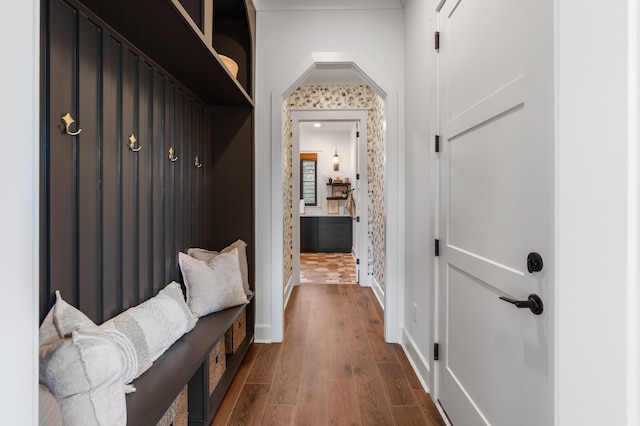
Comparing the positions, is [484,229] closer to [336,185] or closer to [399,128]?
[399,128]

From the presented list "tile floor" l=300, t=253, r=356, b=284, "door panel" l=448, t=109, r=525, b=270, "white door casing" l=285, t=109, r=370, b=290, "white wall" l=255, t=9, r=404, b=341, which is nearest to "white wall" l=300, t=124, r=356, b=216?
"tile floor" l=300, t=253, r=356, b=284

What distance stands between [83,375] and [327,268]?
4897mm

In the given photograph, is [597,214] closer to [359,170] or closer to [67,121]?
[67,121]

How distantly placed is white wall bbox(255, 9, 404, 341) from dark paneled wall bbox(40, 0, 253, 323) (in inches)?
23.3

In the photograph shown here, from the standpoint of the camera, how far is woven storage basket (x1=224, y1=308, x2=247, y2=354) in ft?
7.54

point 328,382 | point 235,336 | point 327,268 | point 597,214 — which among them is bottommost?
point 328,382

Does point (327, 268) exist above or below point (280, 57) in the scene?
below

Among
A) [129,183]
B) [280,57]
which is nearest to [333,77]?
[280,57]

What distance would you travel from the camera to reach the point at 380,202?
3.94 meters

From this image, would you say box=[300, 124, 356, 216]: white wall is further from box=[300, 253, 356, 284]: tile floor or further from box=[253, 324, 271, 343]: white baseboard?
box=[253, 324, 271, 343]: white baseboard

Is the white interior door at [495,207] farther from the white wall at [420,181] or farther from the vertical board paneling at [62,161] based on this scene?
the vertical board paneling at [62,161]

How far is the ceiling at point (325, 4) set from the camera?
2686 millimetres

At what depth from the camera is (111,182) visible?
4.63ft

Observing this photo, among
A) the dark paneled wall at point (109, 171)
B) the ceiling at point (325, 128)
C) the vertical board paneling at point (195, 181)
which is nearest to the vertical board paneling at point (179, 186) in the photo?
the dark paneled wall at point (109, 171)
